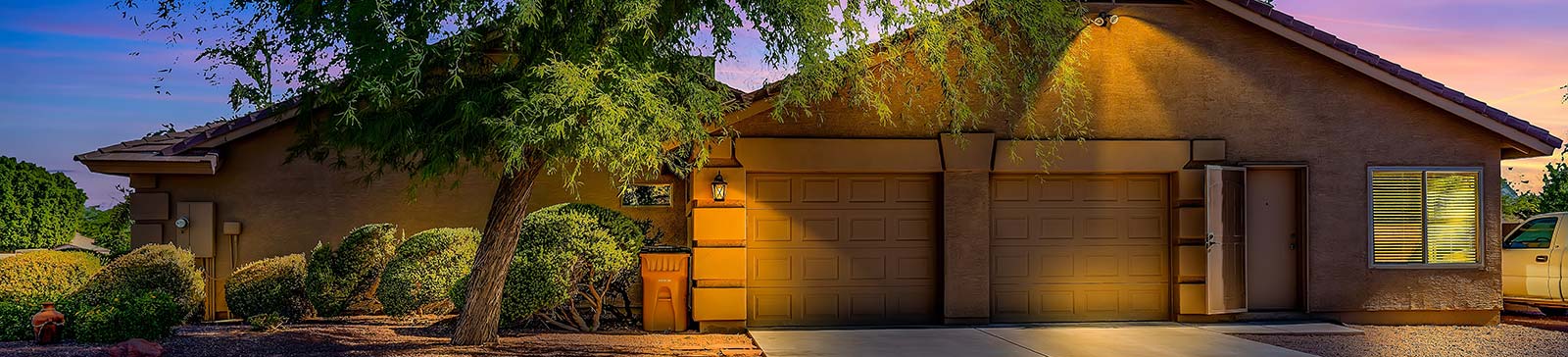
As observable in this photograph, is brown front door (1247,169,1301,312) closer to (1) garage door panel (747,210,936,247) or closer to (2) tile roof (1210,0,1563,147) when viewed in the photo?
(2) tile roof (1210,0,1563,147)

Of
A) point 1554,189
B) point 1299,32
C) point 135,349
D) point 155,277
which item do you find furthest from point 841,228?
point 1554,189

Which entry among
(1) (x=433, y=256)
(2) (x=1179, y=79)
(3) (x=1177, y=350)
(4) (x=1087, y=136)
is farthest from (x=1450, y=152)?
(1) (x=433, y=256)

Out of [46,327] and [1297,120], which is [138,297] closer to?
[46,327]

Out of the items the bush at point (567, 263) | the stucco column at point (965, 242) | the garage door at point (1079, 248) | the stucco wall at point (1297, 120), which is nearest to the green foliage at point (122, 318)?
the bush at point (567, 263)

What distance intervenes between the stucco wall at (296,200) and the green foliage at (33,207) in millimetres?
20127

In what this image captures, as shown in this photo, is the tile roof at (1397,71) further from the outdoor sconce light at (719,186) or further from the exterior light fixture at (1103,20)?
the outdoor sconce light at (719,186)

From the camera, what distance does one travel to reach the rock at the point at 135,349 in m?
9.47

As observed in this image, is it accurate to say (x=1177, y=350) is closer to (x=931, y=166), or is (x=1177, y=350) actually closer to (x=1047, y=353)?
(x=1047, y=353)

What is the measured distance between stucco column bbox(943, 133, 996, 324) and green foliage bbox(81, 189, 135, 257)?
12296 mm

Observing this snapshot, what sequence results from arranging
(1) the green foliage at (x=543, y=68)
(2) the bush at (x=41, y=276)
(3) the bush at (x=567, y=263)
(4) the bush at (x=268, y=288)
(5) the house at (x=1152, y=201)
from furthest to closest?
(4) the bush at (x=268, y=288), (5) the house at (x=1152, y=201), (2) the bush at (x=41, y=276), (3) the bush at (x=567, y=263), (1) the green foliage at (x=543, y=68)

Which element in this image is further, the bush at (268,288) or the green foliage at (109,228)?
the green foliage at (109,228)

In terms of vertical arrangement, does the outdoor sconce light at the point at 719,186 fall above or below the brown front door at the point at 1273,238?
above

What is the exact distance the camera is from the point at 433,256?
501 inches

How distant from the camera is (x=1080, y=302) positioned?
42.1 ft
